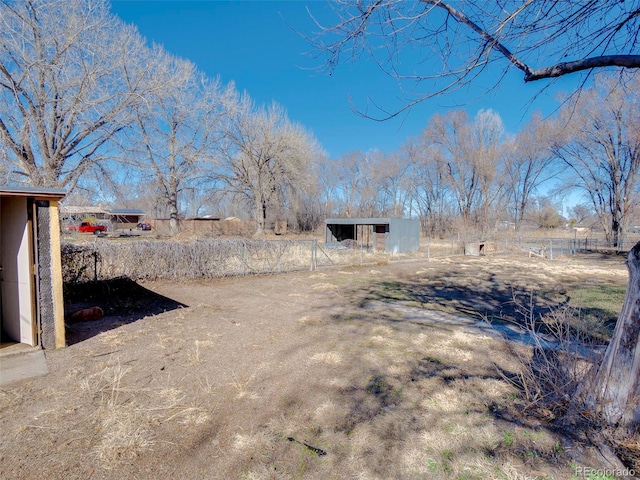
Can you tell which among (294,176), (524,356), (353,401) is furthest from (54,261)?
(294,176)

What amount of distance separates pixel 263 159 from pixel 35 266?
26.3 meters

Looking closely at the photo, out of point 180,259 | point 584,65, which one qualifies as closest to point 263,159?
point 180,259

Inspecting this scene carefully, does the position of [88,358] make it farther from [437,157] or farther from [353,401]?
[437,157]

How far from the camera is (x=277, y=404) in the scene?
3020 mm

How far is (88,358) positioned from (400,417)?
12.9 feet

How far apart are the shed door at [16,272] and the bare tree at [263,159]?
24.0 m

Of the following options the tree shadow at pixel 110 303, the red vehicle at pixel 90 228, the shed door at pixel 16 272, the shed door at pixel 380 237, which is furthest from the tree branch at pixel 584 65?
the red vehicle at pixel 90 228

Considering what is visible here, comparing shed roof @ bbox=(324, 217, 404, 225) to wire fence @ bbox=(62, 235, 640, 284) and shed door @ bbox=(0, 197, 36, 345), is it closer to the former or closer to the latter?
wire fence @ bbox=(62, 235, 640, 284)

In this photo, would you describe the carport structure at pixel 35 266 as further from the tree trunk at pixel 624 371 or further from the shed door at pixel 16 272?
the tree trunk at pixel 624 371

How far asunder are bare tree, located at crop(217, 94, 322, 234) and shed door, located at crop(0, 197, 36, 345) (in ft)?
78.7

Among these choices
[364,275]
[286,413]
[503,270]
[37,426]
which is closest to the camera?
[37,426]

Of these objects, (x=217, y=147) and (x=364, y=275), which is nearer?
(x=364, y=275)

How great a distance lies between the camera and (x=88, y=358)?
4086 millimetres

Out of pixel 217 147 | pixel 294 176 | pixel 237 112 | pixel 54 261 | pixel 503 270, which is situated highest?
pixel 237 112
